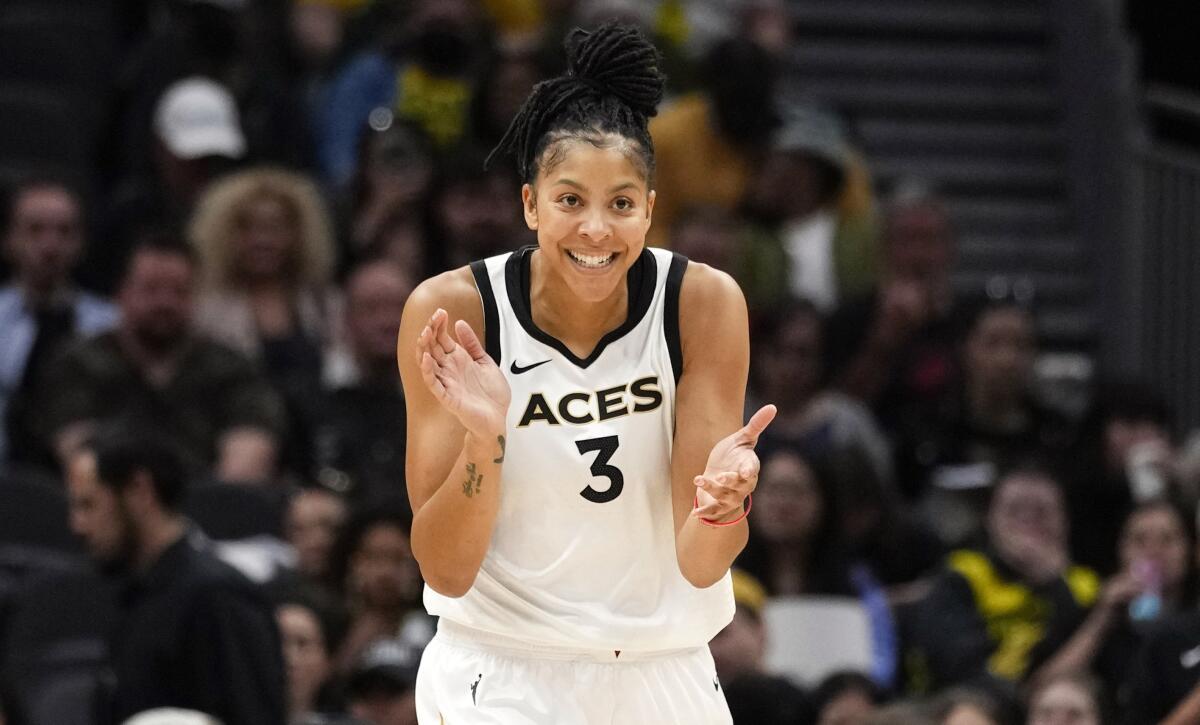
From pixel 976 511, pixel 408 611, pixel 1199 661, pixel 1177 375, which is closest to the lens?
pixel 1199 661

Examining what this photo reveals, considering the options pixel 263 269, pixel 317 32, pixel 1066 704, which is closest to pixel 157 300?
pixel 263 269

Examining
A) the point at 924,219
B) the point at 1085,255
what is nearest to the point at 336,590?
the point at 924,219

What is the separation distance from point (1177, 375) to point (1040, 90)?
2.32 metres

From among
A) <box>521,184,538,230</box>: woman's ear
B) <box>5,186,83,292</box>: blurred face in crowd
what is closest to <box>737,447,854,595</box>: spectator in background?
<box>5,186,83,292</box>: blurred face in crowd

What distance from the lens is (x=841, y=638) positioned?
8.12 meters

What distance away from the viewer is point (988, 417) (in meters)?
9.73

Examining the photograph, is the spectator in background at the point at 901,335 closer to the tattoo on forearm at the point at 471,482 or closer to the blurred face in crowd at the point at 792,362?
the blurred face in crowd at the point at 792,362

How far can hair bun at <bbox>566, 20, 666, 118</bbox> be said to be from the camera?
413 centimetres

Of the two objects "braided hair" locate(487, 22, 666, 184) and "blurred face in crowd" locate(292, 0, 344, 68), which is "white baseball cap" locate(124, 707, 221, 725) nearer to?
"braided hair" locate(487, 22, 666, 184)

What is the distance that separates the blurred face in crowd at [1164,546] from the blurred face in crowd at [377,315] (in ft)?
10.7

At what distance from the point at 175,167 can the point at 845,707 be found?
4832 mm

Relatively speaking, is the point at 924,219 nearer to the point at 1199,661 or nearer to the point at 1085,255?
the point at 1085,255

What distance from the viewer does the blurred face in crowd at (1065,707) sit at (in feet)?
23.5

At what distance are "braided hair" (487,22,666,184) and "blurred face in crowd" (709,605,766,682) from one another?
3760 mm
